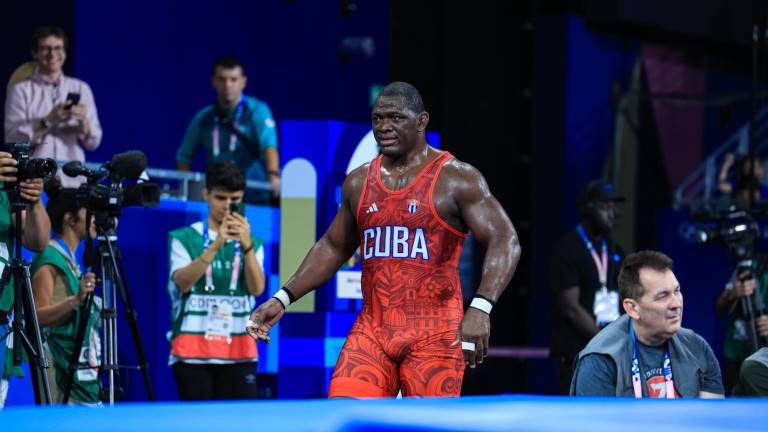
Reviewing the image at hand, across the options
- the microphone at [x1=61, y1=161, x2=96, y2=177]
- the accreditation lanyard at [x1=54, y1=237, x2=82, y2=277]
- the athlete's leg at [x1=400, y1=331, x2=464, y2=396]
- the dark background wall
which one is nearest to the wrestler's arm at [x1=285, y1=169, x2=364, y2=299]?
the athlete's leg at [x1=400, y1=331, x2=464, y2=396]

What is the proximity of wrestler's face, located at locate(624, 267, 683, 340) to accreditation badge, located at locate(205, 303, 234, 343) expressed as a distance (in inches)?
96.1

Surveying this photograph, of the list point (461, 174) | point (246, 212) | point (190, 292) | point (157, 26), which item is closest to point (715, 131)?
point (157, 26)

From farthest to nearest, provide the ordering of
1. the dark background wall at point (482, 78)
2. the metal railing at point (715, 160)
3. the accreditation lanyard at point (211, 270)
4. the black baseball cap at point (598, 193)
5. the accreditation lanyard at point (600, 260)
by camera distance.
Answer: the metal railing at point (715, 160)
the dark background wall at point (482, 78)
the black baseball cap at point (598, 193)
the accreditation lanyard at point (600, 260)
the accreditation lanyard at point (211, 270)

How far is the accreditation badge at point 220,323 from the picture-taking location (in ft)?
21.9

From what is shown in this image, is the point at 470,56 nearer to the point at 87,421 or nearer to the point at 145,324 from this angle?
the point at 145,324

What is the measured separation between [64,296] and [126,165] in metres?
0.75

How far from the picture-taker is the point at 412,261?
5.05 m

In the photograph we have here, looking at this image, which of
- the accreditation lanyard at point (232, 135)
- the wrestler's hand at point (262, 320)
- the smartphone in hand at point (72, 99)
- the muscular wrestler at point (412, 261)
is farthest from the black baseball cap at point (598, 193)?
the wrestler's hand at point (262, 320)

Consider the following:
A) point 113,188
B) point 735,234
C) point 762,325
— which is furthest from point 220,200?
point 762,325

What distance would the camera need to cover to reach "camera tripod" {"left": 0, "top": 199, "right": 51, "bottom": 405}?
5.53 metres

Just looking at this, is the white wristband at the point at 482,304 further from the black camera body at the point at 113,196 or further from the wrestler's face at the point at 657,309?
the black camera body at the point at 113,196

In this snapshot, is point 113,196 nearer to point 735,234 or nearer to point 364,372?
point 364,372

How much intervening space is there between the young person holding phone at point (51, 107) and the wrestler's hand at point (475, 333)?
11.9ft

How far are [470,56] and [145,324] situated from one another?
15.9 ft
